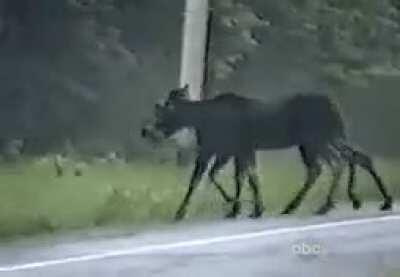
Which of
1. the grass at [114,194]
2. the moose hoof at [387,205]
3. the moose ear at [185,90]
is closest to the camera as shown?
the grass at [114,194]

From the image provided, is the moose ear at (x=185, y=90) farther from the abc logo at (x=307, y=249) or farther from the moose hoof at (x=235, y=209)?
the abc logo at (x=307, y=249)

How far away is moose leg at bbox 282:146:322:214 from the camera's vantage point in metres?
1.96

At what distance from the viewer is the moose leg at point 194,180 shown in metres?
1.87

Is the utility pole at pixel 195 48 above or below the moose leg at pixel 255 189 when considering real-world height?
above

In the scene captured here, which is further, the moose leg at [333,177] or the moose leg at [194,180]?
the moose leg at [333,177]

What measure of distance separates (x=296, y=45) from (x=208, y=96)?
0.22 metres

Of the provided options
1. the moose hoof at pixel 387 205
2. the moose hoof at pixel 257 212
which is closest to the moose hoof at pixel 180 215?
the moose hoof at pixel 257 212

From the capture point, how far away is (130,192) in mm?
1810

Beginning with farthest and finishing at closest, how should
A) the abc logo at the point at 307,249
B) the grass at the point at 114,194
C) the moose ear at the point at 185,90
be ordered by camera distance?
the abc logo at the point at 307,249 → the moose ear at the point at 185,90 → the grass at the point at 114,194

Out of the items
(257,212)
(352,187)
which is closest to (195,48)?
(257,212)

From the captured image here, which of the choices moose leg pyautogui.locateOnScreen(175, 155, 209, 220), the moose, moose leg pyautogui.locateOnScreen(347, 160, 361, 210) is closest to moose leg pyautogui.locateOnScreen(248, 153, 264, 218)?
the moose

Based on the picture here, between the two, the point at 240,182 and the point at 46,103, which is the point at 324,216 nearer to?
the point at 240,182

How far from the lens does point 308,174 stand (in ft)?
6.45

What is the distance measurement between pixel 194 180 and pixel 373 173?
41cm
